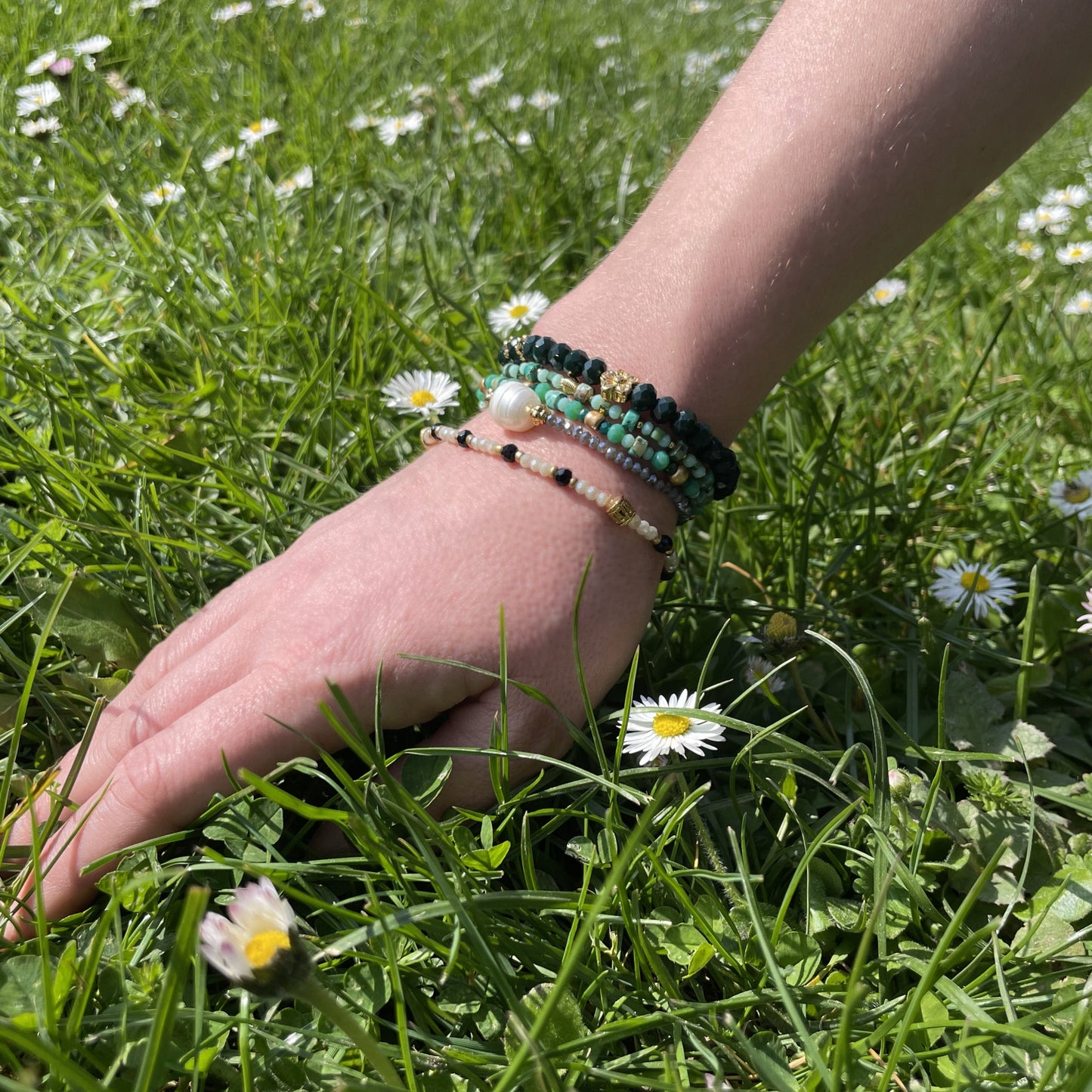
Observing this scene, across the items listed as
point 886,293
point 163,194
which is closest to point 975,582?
point 886,293

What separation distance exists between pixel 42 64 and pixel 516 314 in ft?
6.03

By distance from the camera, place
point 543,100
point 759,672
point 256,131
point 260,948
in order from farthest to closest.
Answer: point 543,100
point 256,131
point 759,672
point 260,948

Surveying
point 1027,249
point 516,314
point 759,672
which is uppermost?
point 516,314

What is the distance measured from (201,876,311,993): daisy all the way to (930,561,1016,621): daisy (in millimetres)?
1131

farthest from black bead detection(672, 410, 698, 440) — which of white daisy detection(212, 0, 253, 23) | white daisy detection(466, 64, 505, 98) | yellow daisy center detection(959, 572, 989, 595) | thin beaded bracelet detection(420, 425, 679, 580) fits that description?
white daisy detection(212, 0, 253, 23)

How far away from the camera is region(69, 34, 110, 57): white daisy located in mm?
2869

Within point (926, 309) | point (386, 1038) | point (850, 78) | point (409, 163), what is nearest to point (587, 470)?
point (850, 78)

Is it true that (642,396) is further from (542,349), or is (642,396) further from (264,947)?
(264,947)

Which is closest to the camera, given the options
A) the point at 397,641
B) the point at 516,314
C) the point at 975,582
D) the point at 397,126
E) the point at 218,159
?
the point at 397,641

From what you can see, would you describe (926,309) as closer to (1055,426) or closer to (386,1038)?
(1055,426)

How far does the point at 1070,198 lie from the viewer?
298 cm

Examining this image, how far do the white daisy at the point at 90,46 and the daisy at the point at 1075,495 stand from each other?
9.32 ft

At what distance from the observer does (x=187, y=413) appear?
177 cm

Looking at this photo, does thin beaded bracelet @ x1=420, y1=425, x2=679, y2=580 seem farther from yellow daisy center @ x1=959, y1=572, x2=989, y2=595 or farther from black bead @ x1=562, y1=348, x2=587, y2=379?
yellow daisy center @ x1=959, y1=572, x2=989, y2=595
